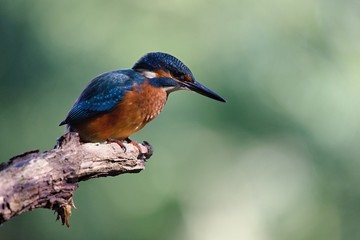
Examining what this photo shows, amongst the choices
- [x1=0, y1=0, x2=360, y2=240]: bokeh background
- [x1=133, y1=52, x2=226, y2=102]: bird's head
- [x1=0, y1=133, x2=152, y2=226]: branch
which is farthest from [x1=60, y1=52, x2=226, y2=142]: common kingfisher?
[x1=0, y1=0, x2=360, y2=240]: bokeh background

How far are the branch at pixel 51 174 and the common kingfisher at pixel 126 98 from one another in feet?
1.97

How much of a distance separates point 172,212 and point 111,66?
42.6 inches

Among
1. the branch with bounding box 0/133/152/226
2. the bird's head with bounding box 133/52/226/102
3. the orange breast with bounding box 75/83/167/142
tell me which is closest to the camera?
the branch with bounding box 0/133/152/226

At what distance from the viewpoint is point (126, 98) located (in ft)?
12.3

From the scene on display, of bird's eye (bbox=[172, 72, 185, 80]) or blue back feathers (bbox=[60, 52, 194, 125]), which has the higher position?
bird's eye (bbox=[172, 72, 185, 80])

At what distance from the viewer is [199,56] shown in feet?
17.6

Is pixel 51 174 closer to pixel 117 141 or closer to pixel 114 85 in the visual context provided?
pixel 117 141

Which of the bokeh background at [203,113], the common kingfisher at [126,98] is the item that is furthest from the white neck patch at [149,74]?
the bokeh background at [203,113]

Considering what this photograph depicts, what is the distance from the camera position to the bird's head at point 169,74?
12.7 ft

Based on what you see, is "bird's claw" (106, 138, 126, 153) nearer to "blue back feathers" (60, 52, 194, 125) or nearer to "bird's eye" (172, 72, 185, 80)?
"blue back feathers" (60, 52, 194, 125)

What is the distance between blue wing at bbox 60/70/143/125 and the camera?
3.66 meters

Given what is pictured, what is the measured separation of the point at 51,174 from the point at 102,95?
123 cm

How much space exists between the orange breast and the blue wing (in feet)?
0.10

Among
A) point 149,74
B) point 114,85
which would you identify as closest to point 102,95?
point 114,85
